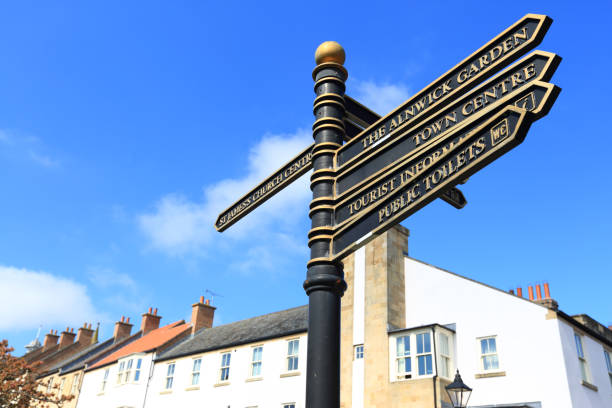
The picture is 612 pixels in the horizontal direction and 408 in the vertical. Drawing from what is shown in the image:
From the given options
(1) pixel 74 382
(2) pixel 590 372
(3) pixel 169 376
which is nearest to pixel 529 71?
(2) pixel 590 372

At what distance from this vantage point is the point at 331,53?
4.99 m

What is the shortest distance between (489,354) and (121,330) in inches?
1420

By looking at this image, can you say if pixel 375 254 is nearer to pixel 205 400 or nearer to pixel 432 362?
pixel 432 362

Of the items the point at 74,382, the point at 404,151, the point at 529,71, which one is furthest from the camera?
the point at 74,382

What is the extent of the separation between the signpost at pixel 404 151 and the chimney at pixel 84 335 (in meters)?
55.2

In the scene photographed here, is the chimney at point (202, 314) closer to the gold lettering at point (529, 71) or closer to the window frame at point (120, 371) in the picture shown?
the window frame at point (120, 371)

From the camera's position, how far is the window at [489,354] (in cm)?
1973

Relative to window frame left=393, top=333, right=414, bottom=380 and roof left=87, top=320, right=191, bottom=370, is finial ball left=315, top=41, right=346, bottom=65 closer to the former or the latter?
window frame left=393, top=333, right=414, bottom=380

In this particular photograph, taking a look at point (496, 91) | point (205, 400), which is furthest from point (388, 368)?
point (496, 91)

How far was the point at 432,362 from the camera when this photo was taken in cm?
2047

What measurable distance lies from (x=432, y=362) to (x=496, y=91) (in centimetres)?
1866

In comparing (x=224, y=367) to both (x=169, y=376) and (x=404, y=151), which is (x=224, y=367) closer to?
(x=169, y=376)

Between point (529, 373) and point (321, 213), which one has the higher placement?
point (529, 373)

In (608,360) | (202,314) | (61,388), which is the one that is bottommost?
(608,360)
